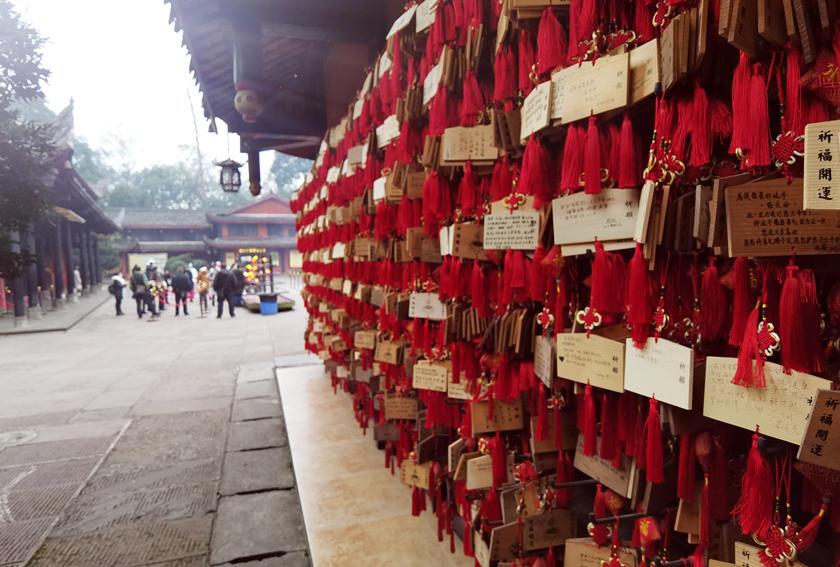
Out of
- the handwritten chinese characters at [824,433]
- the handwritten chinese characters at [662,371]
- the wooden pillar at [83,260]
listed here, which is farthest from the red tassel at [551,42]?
the wooden pillar at [83,260]

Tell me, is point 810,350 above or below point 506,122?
below

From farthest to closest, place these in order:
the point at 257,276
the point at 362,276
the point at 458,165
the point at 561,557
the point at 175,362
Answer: the point at 257,276 → the point at 175,362 → the point at 362,276 → the point at 458,165 → the point at 561,557

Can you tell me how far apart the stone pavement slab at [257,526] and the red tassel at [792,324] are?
2786mm

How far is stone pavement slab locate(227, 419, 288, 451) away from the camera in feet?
14.7

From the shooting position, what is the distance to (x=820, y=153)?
907 mm

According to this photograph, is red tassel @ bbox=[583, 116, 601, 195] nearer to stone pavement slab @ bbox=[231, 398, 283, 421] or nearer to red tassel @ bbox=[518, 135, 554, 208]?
red tassel @ bbox=[518, 135, 554, 208]

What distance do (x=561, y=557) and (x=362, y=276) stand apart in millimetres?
2516

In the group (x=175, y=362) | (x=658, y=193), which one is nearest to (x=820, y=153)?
(x=658, y=193)

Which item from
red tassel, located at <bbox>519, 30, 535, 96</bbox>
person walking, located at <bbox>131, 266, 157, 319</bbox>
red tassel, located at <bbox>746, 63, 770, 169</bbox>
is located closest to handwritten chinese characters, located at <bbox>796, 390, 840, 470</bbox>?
red tassel, located at <bbox>746, 63, 770, 169</bbox>

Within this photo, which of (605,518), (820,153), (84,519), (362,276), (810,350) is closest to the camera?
(820,153)

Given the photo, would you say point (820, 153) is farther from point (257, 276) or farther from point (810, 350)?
point (257, 276)

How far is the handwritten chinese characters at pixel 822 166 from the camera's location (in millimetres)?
889

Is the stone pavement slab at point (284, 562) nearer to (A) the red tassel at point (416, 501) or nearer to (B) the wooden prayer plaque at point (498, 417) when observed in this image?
(A) the red tassel at point (416, 501)

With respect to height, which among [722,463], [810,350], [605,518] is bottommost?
[605,518]
